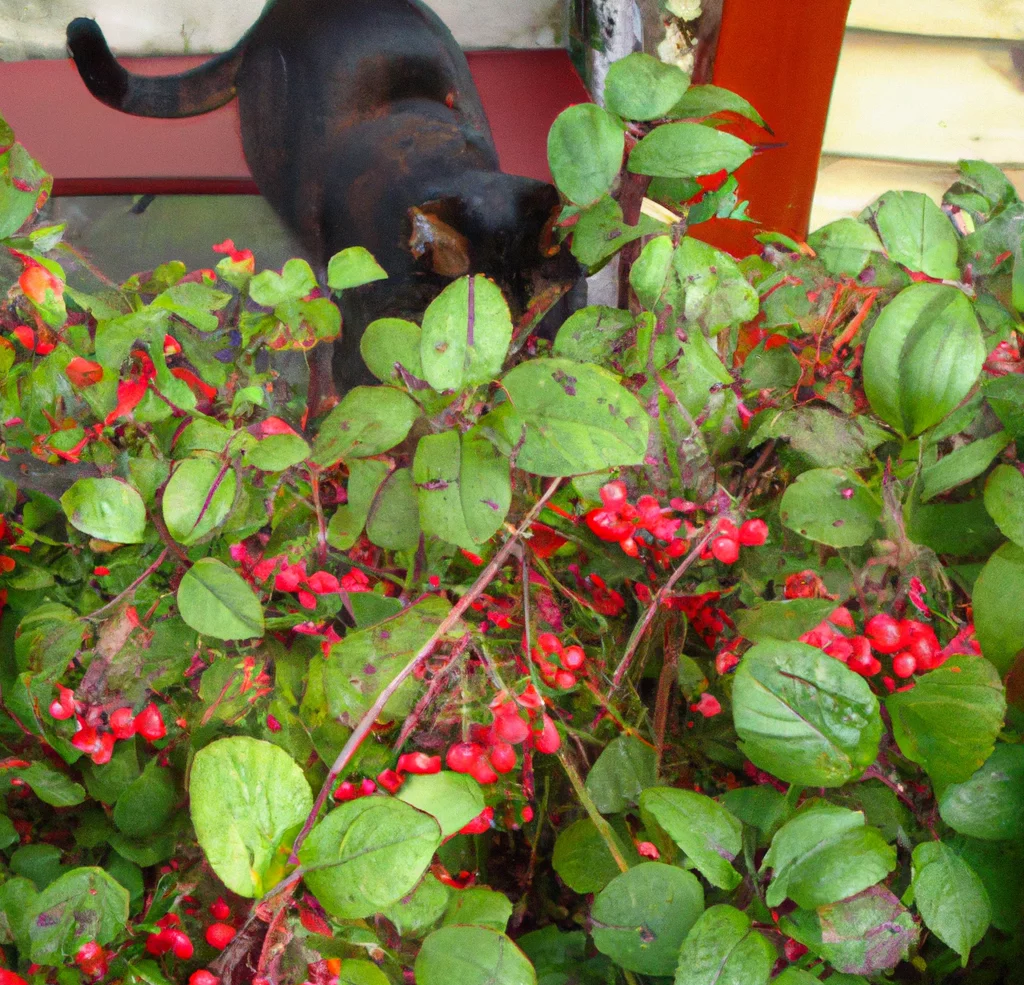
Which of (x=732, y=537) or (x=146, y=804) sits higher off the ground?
(x=732, y=537)

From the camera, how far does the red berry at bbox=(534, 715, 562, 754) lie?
31cm

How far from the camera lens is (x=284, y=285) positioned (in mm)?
371

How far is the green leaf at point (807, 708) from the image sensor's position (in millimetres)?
270

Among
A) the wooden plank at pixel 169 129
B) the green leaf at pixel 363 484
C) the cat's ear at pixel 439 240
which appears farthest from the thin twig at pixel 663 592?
the wooden plank at pixel 169 129

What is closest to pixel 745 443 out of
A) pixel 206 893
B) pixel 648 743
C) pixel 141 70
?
pixel 648 743

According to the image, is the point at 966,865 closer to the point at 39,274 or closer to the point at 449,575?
the point at 449,575

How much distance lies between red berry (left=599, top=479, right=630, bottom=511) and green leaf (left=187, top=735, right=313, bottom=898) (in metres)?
0.13

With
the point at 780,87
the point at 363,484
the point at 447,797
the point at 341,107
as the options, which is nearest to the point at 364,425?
the point at 363,484

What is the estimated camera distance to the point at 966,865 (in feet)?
0.93

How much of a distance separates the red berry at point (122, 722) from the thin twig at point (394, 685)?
101 millimetres

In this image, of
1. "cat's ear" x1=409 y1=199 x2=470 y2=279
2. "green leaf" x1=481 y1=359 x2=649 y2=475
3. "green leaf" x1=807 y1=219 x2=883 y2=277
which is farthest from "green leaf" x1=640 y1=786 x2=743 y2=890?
"cat's ear" x1=409 y1=199 x2=470 y2=279

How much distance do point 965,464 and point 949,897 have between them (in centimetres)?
14

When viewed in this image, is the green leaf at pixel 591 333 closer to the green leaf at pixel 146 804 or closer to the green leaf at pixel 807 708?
the green leaf at pixel 807 708

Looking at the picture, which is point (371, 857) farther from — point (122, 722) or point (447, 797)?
point (122, 722)
